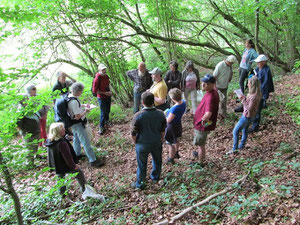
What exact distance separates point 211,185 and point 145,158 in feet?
4.45

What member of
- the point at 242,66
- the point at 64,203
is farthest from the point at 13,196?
the point at 242,66

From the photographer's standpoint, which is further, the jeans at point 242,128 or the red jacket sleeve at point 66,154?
the jeans at point 242,128

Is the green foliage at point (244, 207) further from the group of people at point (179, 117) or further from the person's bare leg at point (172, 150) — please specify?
the person's bare leg at point (172, 150)

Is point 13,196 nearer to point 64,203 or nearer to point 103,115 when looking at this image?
point 64,203

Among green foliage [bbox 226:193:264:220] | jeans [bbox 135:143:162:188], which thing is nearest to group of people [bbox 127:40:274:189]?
jeans [bbox 135:143:162:188]

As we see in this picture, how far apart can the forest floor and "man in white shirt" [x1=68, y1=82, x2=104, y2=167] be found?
0.36m

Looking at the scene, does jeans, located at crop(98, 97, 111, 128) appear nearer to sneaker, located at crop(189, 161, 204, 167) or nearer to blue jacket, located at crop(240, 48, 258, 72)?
sneaker, located at crop(189, 161, 204, 167)

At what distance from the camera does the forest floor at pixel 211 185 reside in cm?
301

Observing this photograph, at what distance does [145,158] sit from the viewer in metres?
4.09

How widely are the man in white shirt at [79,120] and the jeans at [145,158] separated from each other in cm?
171

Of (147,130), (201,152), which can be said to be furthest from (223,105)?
(147,130)

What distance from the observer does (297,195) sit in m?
2.98

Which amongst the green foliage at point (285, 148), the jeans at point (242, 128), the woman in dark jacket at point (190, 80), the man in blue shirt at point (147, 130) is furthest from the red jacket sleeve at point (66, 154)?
the green foliage at point (285, 148)

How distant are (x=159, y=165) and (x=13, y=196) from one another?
2560mm
